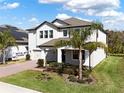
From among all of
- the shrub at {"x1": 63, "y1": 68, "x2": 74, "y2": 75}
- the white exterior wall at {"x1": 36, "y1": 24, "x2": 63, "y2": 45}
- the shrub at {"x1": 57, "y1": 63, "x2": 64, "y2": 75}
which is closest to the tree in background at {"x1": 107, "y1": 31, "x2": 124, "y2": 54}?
the white exterior wall at {"x1": 36, "y1": 24, "x2": 63, "y2": 45}

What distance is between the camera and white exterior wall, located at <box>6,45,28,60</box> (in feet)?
134

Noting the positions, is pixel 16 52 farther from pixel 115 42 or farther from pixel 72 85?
pixel 115 42

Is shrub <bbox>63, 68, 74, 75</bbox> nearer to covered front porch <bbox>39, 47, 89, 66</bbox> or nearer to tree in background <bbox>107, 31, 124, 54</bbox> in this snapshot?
covered front porch <bbox>39, 47, 89, 66</bbox>

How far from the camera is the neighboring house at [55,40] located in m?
32.3

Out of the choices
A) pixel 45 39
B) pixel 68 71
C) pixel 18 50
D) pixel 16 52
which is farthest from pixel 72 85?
pixel 16 52

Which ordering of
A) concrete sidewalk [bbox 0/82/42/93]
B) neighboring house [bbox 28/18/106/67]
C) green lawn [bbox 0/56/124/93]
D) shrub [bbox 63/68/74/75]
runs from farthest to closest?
neighboring house [bbox 28/18/106/67] → shrub [bbox 63/68/74/75] → green lawn [bbox 0/56/124/93] → concrete sidewalk [bbox 0/82/42/93]

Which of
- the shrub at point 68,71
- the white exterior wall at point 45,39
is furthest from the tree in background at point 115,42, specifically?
the shrub at point 68,71

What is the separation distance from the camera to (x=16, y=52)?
1658 inches

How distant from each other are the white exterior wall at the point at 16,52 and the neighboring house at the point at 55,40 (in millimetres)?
3169

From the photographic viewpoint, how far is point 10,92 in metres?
16.7

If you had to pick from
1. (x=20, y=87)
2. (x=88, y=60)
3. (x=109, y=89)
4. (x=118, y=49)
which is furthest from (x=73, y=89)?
(x=118, y=49)

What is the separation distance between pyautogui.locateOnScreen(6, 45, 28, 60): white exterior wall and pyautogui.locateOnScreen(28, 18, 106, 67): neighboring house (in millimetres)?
3169

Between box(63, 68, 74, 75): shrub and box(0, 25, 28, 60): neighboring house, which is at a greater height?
box(0, 25, 28, 60): neighboring house

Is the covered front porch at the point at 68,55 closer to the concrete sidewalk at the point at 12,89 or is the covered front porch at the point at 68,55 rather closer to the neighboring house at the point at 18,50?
the neighboring house at the point at 18,50
